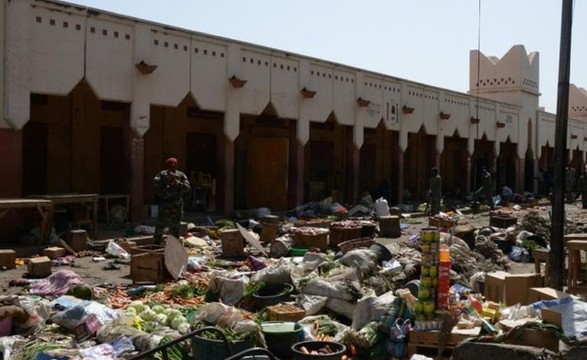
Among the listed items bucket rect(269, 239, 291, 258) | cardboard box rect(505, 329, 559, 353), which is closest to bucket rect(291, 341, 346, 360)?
cardboard box rect(505, 329, 559, 353)

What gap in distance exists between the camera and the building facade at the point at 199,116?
14258mm

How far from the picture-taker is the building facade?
14258mm

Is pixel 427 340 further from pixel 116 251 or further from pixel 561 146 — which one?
pixel 116 251

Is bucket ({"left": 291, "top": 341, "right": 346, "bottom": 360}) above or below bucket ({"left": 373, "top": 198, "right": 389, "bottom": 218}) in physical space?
below

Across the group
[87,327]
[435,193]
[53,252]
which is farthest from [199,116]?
[87,327]

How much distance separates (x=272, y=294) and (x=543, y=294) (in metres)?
3.54

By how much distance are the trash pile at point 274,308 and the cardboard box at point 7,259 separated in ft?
5.20

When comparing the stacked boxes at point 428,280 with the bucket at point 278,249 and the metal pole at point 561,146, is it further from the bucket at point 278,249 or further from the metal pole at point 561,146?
the bucket at point 278,249

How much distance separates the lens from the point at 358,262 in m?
10.4

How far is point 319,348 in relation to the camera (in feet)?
22.3

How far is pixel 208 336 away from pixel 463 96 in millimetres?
27124

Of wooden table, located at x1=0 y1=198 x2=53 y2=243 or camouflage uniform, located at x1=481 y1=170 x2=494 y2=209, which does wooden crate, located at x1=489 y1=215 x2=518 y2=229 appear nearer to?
camouflage uniform, located at x1=481 y1=170 x2=494 y2=209

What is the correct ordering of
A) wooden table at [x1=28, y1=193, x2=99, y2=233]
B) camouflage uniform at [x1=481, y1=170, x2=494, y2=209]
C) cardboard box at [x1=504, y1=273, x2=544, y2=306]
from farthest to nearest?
1. camouflage uniform at [x1=481, y1=170, x2=494, y2=209]
2. wooden table at [x1=28, y1=193, x2=99, y2=233]
3. cardboard box at [x1=504, y1=273, x2=544, y2=306]

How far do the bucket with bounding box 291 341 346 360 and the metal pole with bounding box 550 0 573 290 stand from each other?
3679 mm
